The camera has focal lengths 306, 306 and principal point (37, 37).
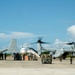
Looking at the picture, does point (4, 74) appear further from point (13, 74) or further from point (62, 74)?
point (62, 74)

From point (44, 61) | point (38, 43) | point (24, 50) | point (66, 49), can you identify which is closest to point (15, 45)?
point (24, 50)

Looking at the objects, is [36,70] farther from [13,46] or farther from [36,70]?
[13,46]

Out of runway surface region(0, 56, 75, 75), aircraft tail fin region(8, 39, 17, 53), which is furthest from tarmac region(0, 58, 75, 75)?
aircraft tail fin region(8, 39, 17, 53)

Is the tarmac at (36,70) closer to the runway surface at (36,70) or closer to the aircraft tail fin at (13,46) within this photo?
the runway surface at (36,70)

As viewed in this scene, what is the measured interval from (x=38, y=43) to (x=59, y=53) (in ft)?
76.2

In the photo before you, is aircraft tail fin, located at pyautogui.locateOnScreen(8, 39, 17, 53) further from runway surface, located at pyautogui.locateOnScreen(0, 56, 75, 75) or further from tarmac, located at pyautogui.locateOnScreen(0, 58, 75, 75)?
runway surface, located at pyautogui.locateOnScreen(0, 56, 75, 75)

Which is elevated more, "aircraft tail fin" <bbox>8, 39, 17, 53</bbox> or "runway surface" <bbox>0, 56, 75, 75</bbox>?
"aircraft tail fin" <bbox>8, 39, 17, 53</bbox>

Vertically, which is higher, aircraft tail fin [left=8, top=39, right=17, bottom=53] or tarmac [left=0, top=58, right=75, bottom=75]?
aircraft tail fin [left=8, top=39, right=17, bottom=53]

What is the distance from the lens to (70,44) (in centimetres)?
10775

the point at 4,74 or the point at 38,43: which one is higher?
the point at 38,43

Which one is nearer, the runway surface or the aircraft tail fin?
the runway surface

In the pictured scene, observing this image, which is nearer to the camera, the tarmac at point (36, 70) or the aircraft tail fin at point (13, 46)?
the tarmac at point (36, 70)

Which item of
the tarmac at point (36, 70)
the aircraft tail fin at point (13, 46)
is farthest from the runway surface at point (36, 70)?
the aircraft tail fin at point (13, 46)

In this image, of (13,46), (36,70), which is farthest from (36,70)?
(13,46)
